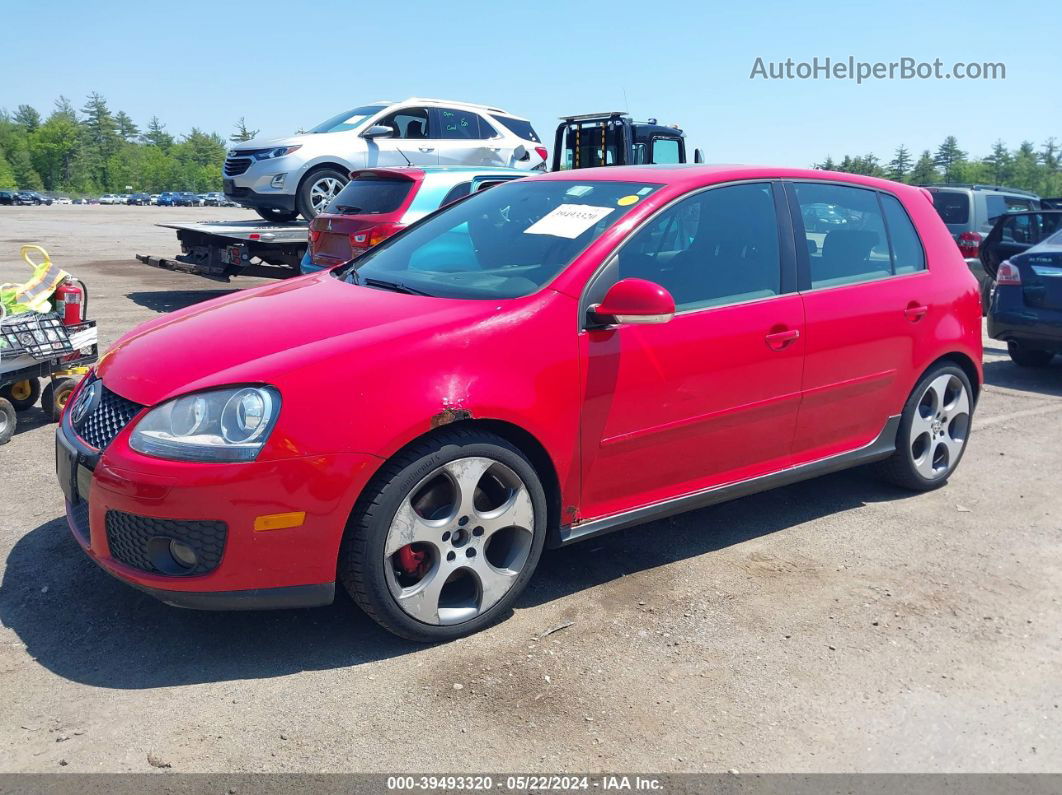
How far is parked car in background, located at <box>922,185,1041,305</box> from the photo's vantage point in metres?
13.0

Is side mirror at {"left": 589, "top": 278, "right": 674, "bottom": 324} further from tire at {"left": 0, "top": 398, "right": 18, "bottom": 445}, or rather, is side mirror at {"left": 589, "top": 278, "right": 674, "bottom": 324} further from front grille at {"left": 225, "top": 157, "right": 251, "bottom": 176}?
front grille at {"left": 225, "top": 157, "right": 251, "bottom": 176}

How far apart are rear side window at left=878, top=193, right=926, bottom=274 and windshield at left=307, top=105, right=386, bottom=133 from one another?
9001mm

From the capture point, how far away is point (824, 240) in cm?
447

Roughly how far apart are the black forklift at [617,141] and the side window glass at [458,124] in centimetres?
220

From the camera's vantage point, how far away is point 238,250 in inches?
416

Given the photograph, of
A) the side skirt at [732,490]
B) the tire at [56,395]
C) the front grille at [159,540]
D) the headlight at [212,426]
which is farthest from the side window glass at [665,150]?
the front grille at [159,540]

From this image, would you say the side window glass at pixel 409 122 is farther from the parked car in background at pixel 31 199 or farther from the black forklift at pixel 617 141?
the parked car in background at pixel 31 199

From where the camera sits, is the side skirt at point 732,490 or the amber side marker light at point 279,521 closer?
the amber side marker light at point 279,521

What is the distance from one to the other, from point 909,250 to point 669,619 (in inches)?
98.7

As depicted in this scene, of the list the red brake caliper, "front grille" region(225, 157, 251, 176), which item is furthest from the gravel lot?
"front grille" region(225, 157, 251, 176)

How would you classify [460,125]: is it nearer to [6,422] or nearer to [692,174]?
[6,422]

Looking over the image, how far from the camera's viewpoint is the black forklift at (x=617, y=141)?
14.9 meters

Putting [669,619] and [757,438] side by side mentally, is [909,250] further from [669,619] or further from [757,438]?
[669,619]

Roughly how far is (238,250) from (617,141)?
6.80 metres
